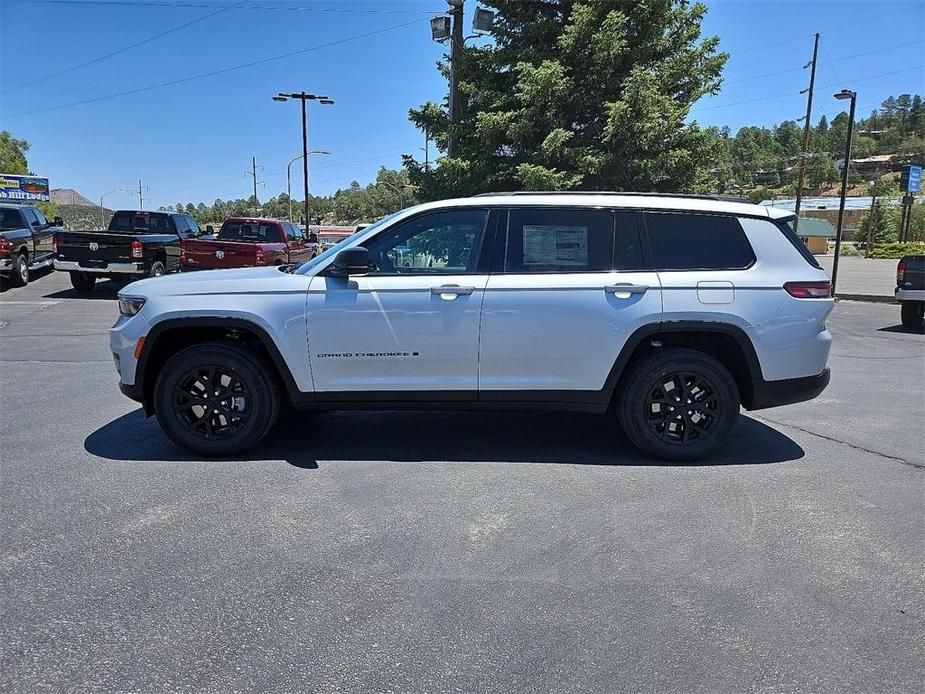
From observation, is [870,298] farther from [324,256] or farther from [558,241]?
[324,256]

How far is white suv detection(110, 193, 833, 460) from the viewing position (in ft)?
14.8

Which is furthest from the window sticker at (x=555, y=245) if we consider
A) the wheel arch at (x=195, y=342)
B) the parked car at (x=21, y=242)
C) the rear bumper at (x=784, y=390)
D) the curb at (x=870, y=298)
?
the curb at (x=870, y=298)

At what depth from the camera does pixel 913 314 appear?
40.3 ft

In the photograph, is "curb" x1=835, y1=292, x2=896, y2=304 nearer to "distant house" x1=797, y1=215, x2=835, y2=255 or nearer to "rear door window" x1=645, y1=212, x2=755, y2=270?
"rear door window" x1=645, y1=212, x2=755, y2=270

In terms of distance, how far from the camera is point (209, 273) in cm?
498

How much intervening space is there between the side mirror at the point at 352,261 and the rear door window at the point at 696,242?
2000mm

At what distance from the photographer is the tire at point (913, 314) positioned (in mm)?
12195

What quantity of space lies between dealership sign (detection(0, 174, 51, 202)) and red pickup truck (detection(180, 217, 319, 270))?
58.2 meters

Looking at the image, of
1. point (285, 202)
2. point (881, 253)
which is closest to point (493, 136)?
point (881, 253)

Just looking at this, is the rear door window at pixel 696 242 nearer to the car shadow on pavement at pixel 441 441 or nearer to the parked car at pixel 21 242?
the car shadow on pavement at pixel 441 441

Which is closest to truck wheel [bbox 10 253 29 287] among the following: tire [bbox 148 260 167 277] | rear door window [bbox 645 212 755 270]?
tire [bbox 148 260 167 277]

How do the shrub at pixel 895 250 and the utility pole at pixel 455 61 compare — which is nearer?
the utility pole at pixel 455 61

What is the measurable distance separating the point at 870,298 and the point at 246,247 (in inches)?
652

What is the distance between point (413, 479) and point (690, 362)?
2.08m
